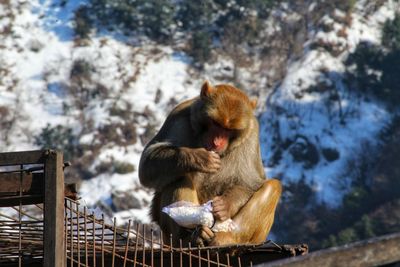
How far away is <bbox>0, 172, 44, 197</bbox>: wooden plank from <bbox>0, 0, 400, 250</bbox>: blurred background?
39.4 metres

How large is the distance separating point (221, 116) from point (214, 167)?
331mm

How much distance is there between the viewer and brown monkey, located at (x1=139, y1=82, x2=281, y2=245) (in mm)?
7102

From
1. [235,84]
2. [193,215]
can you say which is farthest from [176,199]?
[235,84]

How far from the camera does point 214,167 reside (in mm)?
7094

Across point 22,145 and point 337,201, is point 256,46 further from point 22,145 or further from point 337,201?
point 22,145

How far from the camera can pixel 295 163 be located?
51375mm

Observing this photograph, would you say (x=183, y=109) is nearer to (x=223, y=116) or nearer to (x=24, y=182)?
(x=223, y=116)

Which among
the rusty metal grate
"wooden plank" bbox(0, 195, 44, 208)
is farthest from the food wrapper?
"wooden plank" bbox(0, 195, 44, 208)

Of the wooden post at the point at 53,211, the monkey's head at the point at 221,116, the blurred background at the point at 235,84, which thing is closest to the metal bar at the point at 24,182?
the wooden post at the point at 53,211

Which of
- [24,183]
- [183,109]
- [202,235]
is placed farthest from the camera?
[183,109]

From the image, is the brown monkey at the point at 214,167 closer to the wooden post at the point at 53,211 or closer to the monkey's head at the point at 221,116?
the monkey's head at the point at 221,116

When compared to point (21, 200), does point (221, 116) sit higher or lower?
higher

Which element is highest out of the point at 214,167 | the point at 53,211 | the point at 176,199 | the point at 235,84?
the point at 235,84

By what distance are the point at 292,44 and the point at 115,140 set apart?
1161 centimetres
